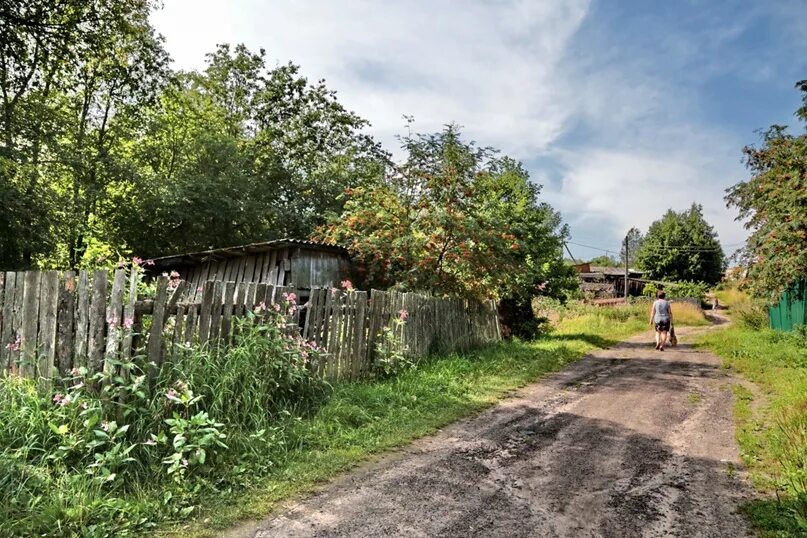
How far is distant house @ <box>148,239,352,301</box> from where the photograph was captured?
10992 millimetres

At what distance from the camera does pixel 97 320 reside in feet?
14.0

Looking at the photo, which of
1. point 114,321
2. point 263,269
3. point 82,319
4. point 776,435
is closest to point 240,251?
point 263,269

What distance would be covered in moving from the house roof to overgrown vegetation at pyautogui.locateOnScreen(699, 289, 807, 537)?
330 inches

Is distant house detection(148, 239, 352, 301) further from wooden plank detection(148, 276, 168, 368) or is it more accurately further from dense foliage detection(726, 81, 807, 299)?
dense foliage detection(726, 81, 807, 299)

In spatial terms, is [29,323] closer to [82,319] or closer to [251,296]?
[82,319]

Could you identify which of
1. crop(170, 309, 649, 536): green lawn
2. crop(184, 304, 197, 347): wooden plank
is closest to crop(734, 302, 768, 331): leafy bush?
crop(170, 309, 649, 536): green lawn

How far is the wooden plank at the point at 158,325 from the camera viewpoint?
443cm

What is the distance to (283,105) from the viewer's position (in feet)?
86.6

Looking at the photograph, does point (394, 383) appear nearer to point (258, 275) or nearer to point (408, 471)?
point (408, 471)

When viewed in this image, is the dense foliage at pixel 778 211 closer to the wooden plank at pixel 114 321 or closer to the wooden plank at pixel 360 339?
the wooden plank at pixel 360 339

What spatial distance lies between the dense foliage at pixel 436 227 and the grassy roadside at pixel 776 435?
5.22m

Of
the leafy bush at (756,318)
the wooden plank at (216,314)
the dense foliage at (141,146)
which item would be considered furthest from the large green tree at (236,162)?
the leafy bush at (756,318)

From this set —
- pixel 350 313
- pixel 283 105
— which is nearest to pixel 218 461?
pixel 350 313

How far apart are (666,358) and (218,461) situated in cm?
1160
